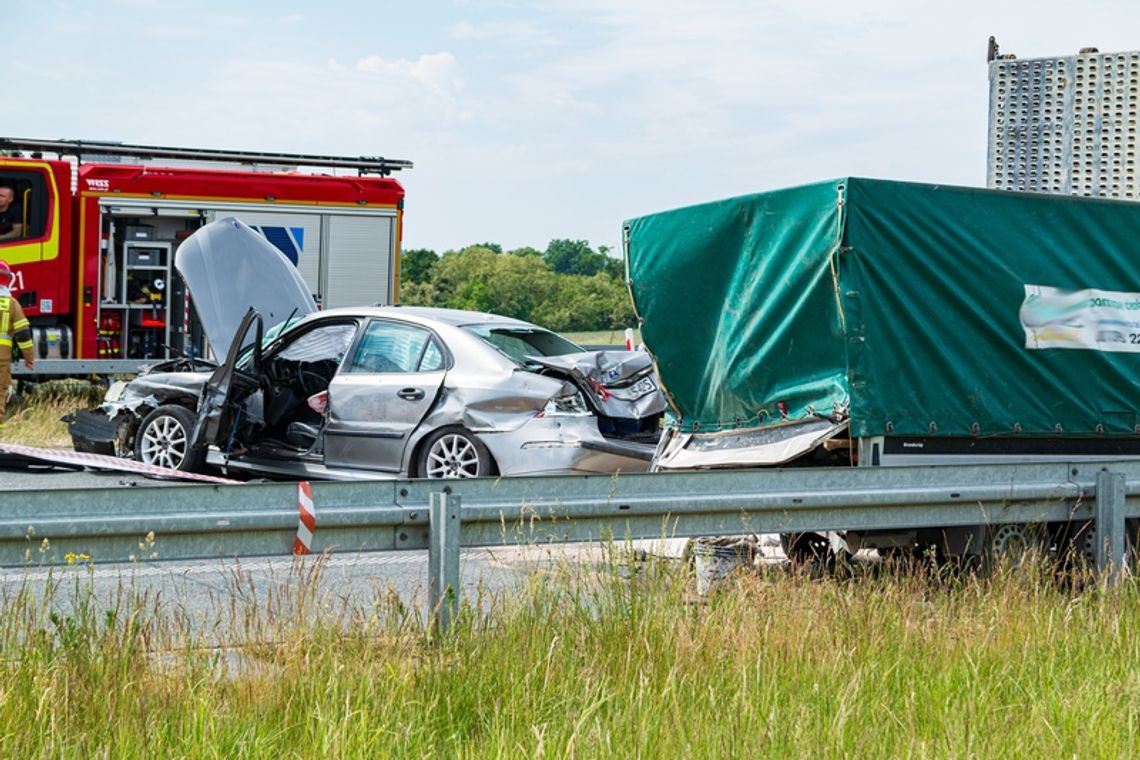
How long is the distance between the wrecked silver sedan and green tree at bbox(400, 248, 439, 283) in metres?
46.4

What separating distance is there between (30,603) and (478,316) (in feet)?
22.3

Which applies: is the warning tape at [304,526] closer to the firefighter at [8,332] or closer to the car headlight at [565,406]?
the car headlight at [565,406]

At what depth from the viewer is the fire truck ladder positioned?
19.3 meters

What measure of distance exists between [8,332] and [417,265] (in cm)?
4894

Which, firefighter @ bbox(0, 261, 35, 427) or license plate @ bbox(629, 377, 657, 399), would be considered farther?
firefighter @ bbox(0, 261, 35, 427)

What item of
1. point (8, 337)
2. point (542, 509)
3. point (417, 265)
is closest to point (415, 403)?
point (542, 509)

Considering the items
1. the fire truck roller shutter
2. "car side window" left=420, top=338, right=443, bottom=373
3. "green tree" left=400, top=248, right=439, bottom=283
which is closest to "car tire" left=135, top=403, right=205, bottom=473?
"car side window" left=420, top=338, right=443, bottom=373

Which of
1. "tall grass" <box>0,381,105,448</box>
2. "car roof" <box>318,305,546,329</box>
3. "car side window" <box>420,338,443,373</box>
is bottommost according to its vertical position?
"tall grass" <box>0,381,105,448</box>

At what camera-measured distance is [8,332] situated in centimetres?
1533

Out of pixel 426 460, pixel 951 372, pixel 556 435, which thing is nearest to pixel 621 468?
pixel 556 435

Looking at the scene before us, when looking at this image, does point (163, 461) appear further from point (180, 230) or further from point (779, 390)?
point (180, 230)

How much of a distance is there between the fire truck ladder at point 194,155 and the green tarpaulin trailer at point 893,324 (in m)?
11.8

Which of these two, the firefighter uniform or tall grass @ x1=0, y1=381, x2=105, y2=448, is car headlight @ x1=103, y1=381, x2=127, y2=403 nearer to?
the firefighter uniform

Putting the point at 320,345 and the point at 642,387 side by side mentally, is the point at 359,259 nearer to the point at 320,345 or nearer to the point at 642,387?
the point at 320,345
